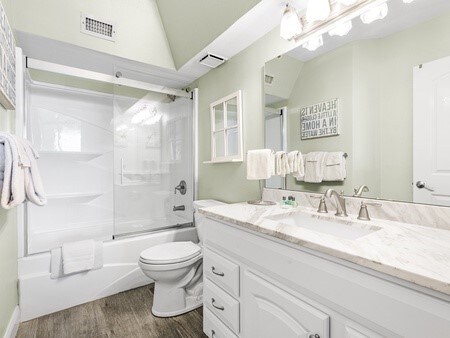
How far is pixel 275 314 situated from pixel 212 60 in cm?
198

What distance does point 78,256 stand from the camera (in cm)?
183

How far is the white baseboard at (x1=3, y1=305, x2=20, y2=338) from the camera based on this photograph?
142cm

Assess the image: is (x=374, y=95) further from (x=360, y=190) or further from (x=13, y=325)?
(x=13, y=325)

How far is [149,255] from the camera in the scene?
5.67 feet

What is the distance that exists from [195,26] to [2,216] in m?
1.89

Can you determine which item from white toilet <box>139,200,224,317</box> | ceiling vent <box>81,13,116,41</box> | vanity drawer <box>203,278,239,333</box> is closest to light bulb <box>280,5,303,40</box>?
white toilet <box>139,200,224,317</box>

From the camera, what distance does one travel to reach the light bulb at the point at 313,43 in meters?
1.42

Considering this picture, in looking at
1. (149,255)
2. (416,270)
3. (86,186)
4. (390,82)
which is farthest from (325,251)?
(86,186)

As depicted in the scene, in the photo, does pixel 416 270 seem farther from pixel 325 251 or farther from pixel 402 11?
pixel 402 11

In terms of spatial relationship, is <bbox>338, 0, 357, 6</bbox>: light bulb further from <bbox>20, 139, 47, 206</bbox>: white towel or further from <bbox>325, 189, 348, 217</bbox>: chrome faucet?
<bbox>20, 139, 47, 206</bbox>: white towel

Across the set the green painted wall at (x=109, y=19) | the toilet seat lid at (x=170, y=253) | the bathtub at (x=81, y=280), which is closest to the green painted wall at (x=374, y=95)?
the toilet seat lid at (x=170, y=253)

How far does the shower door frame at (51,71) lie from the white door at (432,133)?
6.46ft

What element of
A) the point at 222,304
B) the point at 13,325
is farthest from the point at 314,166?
the point at 13,325

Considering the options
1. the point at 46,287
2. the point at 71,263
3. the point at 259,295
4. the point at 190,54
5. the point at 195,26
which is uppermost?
the point at 195,26
